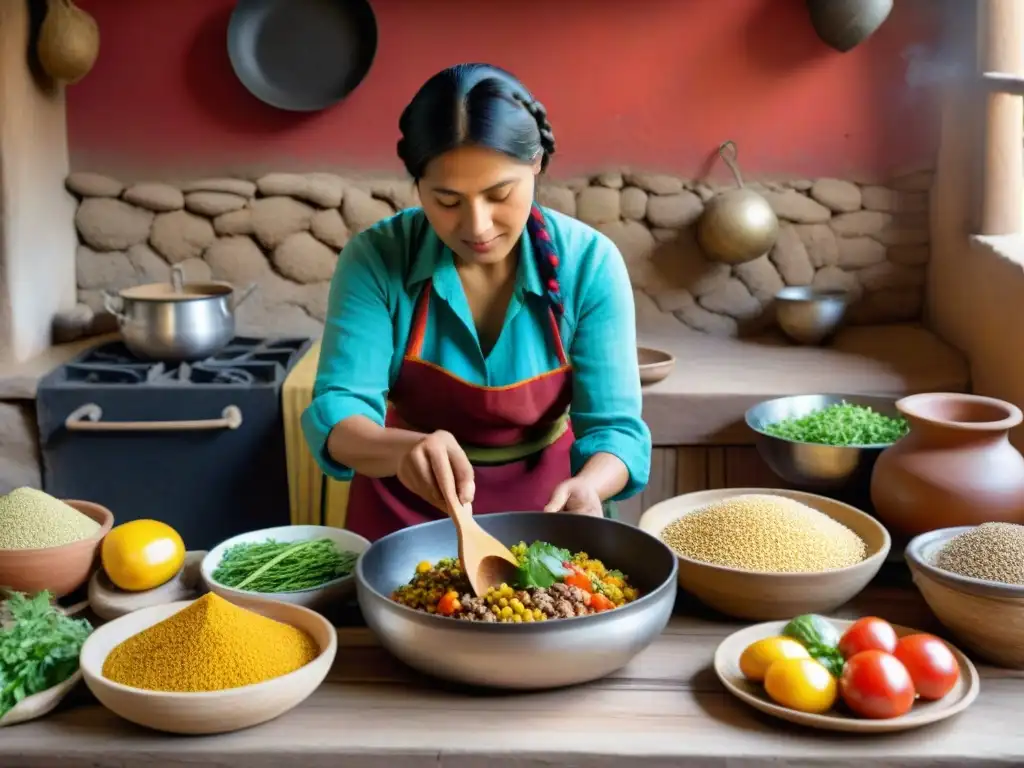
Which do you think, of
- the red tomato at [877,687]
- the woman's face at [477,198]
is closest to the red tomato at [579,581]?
the red tomato at [877,687]

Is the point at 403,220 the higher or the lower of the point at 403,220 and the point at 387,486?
the higher

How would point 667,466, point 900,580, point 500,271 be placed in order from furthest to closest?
point 667,466 < point 500,271 < point 900,580

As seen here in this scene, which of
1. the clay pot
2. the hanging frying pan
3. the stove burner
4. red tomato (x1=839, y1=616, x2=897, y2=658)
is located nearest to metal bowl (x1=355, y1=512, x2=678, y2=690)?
red tomato (x1=839, y1=616, x2=897, y2=658)

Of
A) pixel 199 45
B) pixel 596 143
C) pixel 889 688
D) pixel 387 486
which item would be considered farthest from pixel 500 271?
pixel 199 45

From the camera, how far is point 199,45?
12.0 feet

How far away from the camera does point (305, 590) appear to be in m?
1.48

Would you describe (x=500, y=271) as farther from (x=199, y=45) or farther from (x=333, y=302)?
(x=199, y=45)

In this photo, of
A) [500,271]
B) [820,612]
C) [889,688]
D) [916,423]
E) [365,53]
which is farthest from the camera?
[365,53]

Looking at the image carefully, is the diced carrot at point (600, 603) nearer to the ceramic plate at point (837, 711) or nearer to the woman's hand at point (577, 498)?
the ceramic plate at point (837, 711)

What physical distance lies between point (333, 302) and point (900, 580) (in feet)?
3.38

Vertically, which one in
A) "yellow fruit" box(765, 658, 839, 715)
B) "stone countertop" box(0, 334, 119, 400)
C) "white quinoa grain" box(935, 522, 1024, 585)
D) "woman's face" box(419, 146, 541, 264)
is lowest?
"stone countertop" box(0, 334, 119, 400)

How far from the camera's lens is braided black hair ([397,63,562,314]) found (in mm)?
1577

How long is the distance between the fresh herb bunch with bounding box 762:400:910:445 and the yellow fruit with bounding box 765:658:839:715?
4.89 ft

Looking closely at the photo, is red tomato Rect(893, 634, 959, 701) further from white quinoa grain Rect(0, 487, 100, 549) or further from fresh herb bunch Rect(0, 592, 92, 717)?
white quinoa grain Rect(0, 487, 100, 549)
